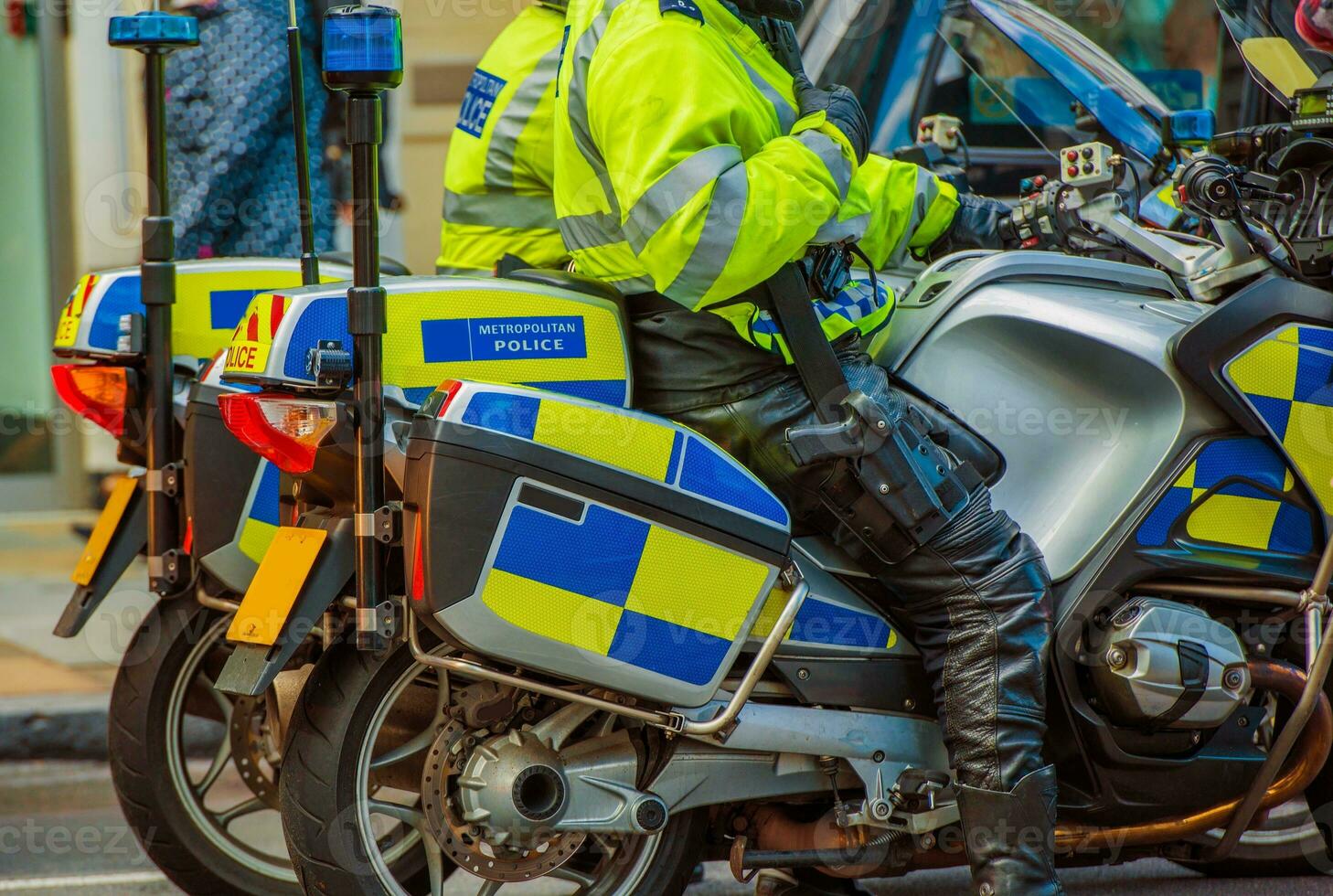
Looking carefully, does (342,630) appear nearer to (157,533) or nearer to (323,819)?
(323,819)

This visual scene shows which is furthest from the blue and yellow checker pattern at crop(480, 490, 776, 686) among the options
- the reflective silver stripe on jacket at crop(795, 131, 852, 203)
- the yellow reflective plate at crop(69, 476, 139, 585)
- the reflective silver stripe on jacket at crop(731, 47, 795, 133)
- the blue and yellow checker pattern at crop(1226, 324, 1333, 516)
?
the yellow reflective plate at crop(69, 476, 139, 585)

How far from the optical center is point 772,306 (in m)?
2.92

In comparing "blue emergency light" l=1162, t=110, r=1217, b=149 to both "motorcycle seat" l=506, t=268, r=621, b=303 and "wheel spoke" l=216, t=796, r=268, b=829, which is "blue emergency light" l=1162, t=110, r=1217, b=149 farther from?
"wheel spoke" l=216, t=796, r=268, b=829

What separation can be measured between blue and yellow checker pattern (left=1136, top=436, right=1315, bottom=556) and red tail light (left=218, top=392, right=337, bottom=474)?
1522 millimetres

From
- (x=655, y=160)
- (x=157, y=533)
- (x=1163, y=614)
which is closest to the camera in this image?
(x=655, y=160)

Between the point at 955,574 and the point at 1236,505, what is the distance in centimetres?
64

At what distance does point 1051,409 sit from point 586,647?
1.11 metres

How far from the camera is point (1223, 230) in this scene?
10.8 feet

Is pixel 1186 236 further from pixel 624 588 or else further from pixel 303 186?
pixel 303 186

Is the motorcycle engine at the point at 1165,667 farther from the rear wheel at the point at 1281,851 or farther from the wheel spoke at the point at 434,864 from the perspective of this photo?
the wheel spoke at the point at 434,864

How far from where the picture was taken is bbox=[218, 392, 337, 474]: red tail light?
2738mm

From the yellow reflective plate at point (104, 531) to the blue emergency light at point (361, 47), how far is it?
126 cm

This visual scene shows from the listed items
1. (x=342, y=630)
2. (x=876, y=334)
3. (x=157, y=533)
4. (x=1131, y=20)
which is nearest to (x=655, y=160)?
(x=876, y=334)

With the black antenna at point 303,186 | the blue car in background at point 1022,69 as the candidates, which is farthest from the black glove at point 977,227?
the black antenna at point 303,186
